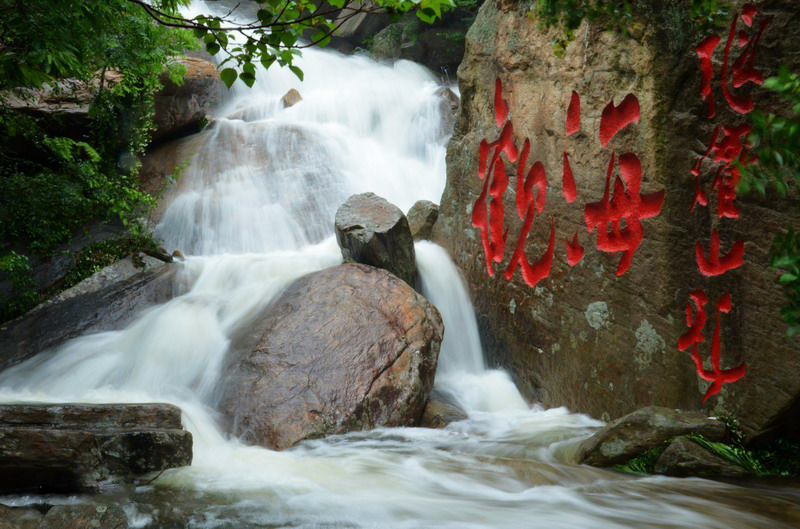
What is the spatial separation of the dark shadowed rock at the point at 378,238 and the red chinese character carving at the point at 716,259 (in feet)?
10.8

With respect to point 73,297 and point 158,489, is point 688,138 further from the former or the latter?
point 73,297

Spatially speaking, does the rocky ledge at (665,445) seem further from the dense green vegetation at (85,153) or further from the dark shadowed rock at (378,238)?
the dense green vegetation at (85,153)

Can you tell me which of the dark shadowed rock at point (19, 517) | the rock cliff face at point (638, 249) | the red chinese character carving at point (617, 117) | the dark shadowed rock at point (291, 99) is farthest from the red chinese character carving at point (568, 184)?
the dark shadowed rock at point (291, 99)

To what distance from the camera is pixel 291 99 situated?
13539 mm

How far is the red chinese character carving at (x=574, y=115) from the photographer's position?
457 centimetres

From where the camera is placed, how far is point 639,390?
4.14 meters

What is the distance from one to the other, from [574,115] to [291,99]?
409 inches

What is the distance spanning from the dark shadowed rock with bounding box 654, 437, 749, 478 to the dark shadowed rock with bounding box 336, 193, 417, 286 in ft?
11.6

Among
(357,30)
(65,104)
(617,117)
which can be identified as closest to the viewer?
(617,117)

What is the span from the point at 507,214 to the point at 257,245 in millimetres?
4670

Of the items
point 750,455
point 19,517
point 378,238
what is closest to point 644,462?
point 750,455

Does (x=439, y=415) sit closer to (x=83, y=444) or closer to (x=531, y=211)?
(x=531, y=211)

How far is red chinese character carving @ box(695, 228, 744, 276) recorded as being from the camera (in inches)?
138

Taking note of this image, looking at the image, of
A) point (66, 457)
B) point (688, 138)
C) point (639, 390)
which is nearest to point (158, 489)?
point (66, 457)
